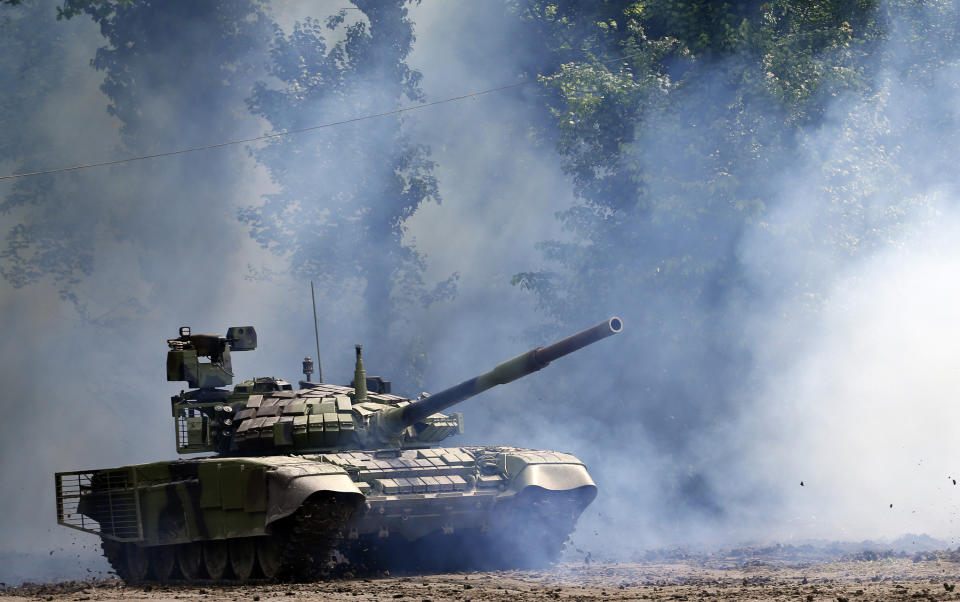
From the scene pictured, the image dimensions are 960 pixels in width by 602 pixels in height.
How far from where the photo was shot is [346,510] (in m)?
13.7

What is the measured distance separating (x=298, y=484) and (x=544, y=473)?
298 cm

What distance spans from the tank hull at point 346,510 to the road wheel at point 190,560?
2 centimetres

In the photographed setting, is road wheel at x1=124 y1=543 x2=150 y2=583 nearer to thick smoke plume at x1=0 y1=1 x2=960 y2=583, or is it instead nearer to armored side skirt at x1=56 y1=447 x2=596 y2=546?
armored side skirt at x1=56 y1=447 x2=596 y2=546

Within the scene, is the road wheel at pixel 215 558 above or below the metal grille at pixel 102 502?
below

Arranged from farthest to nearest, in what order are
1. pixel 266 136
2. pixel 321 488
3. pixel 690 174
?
1. pixel 266 136
2. pixel 690 174
3. pixel 321 488

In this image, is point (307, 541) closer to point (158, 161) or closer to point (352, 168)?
point (352, 168)

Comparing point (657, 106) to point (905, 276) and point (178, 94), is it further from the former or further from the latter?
point (178, 94)

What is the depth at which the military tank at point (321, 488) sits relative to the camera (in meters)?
13.9

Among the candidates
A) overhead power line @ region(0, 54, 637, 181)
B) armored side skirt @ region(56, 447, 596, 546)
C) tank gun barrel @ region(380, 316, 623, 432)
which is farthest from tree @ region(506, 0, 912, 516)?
tank gun barrel @ region(380, 316, 623, 432)

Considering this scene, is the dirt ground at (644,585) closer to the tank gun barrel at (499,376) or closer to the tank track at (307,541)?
the tank track at (307,541)

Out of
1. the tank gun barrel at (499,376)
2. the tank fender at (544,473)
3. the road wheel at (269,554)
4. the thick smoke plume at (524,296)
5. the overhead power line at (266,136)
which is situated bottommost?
the road wheel at (269,554)

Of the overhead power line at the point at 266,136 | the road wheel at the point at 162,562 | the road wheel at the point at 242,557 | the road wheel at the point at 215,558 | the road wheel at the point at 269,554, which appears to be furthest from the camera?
the overhead power line at the point at 266,136

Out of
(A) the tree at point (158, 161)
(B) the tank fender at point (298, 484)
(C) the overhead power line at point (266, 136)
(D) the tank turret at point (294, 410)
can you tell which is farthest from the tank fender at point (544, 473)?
(A) the tree at point (158, 161)

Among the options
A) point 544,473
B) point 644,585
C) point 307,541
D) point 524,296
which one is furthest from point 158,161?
point 644,585
